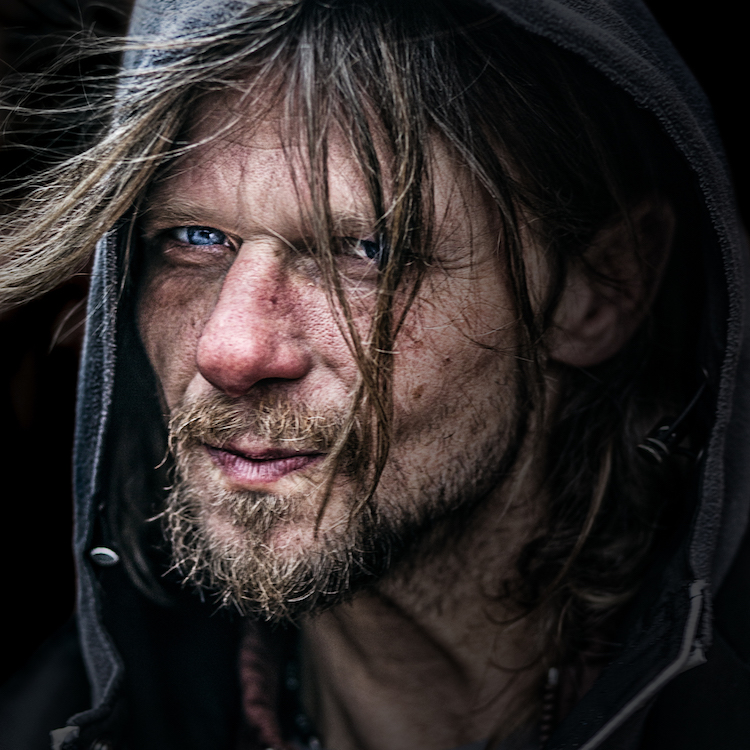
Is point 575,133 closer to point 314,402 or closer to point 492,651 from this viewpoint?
point 314,402

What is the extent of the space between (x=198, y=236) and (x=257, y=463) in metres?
0.32

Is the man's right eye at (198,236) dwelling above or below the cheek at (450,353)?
above

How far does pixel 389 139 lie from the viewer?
761 mm

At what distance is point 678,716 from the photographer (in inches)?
37.7

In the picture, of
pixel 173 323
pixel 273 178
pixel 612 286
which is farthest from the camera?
pixel 612 286

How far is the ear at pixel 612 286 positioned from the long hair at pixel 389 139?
19mm

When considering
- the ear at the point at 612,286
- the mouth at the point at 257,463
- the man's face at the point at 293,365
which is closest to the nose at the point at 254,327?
the man's face at the point at 293,365

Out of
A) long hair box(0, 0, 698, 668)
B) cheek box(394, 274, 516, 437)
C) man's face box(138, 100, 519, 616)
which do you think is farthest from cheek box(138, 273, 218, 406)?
cheek box(394, 274, 516, 437)

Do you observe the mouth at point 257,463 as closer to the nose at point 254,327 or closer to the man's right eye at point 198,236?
the nose at point 254,327

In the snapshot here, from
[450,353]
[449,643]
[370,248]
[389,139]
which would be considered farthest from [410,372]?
[449,643]

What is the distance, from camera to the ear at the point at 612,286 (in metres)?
0.96

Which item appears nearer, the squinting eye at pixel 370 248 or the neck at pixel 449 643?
the squinting eye at pixel 370 248

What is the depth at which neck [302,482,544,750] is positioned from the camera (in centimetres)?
105

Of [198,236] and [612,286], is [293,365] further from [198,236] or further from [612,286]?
[612,286]
